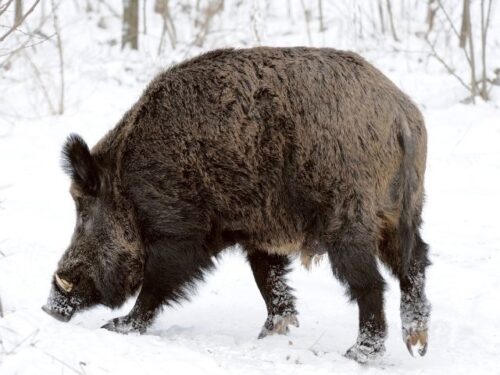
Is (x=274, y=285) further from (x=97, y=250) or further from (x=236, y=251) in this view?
(x=97, y=250)

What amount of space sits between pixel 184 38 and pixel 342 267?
14226mm

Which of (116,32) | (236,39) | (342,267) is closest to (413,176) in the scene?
(342,267)

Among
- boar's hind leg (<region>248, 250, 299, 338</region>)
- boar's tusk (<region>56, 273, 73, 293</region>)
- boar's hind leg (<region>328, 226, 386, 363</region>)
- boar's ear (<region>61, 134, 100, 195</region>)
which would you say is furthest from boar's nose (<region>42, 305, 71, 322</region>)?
boar's hind leg (<region>328, 226, 386, 363</region>)

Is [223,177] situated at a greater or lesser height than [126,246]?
greater

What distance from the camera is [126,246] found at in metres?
5.27

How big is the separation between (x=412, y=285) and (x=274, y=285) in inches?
41.2

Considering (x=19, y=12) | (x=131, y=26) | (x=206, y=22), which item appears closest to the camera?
(x=19, y=12)

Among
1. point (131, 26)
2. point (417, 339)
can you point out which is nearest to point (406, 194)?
point (417, 339)

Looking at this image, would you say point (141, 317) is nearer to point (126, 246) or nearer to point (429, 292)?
point (126, 246)

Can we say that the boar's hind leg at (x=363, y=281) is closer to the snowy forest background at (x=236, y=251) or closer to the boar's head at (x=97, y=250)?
the snowy forest background at (x=236, y=251)

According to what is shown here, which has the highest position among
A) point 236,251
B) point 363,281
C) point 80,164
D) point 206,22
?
point 80,164

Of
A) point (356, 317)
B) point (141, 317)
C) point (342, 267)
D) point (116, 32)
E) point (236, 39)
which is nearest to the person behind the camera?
point (342, 267)

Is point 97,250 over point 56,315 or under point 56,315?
over

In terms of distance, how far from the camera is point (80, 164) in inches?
202
